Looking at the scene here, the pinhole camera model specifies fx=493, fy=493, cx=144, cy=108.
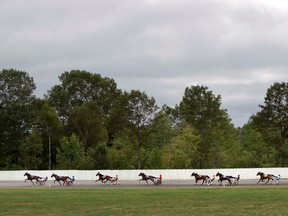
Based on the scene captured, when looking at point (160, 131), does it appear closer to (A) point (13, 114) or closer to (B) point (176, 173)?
(A) point (13, 114)

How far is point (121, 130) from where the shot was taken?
3228 inches

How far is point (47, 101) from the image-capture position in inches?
4336

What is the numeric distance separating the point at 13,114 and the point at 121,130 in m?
25.0

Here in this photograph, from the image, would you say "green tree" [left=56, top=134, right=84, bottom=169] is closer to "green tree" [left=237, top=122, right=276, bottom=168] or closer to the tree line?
the tree line

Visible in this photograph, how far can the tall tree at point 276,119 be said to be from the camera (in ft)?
227

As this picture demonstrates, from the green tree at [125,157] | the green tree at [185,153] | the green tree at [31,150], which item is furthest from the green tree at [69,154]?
the green tree at [185,153]

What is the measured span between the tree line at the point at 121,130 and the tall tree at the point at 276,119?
0.14m

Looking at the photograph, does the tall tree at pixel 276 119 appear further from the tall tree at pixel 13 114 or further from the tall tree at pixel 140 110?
the tall tree at pixel 13 114

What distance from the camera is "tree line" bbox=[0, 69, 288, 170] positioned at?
239 feet

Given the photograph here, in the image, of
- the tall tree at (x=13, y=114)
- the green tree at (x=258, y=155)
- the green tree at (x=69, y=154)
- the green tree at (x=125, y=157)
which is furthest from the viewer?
the tall tree at (x=13, y=114)

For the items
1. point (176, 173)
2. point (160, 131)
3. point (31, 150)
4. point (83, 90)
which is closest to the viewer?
point (176, 173)

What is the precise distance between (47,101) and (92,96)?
10.5 m

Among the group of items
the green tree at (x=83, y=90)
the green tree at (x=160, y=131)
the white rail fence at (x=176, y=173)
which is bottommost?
the white rail fence at (x=176, y=173)

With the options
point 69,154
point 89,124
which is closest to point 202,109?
point 69,154
